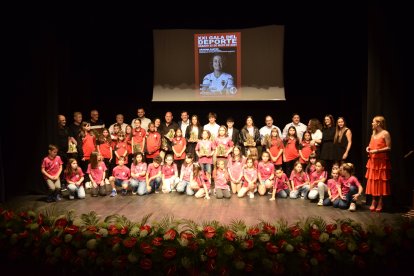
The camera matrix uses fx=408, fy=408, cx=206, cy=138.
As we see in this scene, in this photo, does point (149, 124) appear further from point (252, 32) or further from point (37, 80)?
point (252, 32)

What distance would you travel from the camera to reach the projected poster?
875cm

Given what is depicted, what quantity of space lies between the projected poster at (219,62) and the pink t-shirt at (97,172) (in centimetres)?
276

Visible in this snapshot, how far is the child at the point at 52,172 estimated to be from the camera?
6707 millimetres

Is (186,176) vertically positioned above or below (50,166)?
below

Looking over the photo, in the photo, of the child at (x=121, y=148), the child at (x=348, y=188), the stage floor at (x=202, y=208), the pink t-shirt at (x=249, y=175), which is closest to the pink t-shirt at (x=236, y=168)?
the pink t-shirt at (x=249, y=175)

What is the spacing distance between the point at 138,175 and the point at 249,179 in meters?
1.99

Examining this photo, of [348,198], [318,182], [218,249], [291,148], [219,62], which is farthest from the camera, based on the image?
[219,62]

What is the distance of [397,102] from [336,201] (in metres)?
1.71

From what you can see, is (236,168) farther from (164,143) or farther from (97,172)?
(97,172)

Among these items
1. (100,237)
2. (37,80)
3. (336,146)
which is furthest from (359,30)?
(100,237)

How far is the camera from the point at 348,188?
6.10 metres

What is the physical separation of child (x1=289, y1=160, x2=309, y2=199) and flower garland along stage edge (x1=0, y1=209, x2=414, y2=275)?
3.35 m

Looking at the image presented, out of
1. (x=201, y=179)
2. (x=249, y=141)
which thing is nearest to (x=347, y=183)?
(x=249, y=141)

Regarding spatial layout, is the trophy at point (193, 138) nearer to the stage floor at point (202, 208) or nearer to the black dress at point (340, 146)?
the stage floor at point (202, 208)
